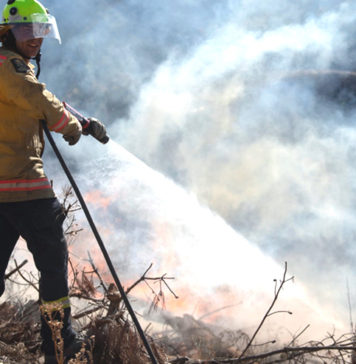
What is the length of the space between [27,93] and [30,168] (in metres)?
0.40

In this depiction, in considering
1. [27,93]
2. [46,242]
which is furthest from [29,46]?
[46,242]

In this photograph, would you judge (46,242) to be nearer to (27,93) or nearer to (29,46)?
(27,93)

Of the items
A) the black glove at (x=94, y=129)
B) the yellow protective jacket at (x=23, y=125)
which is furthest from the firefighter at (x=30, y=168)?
the black glove at (x=94, y=129)

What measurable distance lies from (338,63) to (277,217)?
20.1 ft

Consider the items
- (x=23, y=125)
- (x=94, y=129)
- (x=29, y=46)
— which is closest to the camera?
(x=23, y=125)

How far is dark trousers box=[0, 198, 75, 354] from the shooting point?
217 centimetres

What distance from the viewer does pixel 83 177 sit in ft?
25.8

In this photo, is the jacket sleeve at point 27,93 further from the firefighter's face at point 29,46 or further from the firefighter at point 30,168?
the firefighter's face at point 29,46

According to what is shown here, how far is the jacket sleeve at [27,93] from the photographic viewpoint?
79.7 inches

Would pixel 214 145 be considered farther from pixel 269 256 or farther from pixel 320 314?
pixel 320 314

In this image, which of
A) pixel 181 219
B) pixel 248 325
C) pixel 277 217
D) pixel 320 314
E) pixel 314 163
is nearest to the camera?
pixel 248 325

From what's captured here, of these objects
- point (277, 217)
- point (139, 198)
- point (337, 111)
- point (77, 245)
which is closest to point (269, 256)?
point (277, 217)

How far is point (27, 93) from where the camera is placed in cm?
202

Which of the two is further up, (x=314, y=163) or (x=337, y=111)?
(x=337, y=111)
